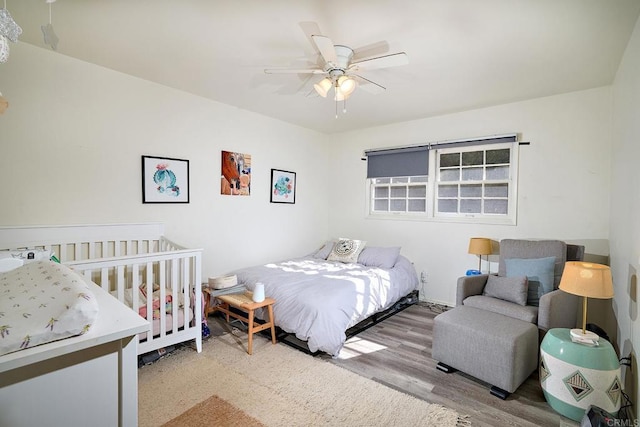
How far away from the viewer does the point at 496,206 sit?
148 inches

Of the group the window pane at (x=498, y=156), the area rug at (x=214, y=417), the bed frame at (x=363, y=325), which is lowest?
the area rug at (x=214, y=417)

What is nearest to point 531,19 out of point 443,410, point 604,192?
point 604,192

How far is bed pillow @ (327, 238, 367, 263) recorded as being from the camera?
164 inches

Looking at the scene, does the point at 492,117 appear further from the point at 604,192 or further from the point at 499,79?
the point at 604,192

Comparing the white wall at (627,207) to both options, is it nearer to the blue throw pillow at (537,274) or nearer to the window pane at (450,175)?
the blue throw pillow at (537,274)

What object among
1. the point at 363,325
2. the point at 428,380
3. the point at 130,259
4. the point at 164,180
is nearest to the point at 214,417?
the point at 130,259

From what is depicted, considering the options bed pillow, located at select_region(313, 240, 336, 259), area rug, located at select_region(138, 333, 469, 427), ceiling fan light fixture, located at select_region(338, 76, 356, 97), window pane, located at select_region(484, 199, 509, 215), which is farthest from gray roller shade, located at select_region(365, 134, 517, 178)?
area rug, located at select_region(138, 333, 469, 427)

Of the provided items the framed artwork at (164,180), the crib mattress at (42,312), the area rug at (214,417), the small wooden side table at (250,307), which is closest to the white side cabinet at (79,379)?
the crib mattress at (42,312)

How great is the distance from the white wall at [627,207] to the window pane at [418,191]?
1.94 meters

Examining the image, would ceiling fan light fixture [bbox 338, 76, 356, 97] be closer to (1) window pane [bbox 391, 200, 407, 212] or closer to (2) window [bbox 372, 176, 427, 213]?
(2) window [bbox 372, 176, 427, 213]

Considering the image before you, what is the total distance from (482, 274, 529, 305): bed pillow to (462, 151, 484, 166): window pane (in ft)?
5.24

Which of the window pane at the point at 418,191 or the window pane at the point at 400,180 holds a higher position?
the window pane at the point at 400,180

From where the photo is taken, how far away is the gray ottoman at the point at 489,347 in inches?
82.0

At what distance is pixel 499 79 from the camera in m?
2.88
